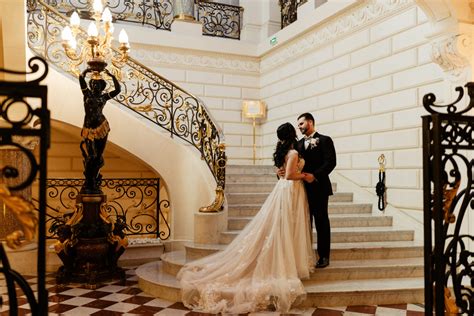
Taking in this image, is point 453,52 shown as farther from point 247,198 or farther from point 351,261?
point 247,198

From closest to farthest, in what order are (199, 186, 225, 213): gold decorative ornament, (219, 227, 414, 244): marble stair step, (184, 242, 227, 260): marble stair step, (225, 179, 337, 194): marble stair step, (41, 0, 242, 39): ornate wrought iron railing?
(184, 242, 227, 260): marble stair step < (219, 227, 414, 244): marble stair step < (199, 186, 225, 213): gold decorative ornament < (225, 179, 337, 194): marble stair step < (41, 0, 242, 39): ornate wrought iron railing

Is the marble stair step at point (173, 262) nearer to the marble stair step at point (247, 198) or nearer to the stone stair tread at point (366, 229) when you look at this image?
the stone stair tread at point (366, 229)

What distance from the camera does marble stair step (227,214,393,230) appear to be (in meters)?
6.11

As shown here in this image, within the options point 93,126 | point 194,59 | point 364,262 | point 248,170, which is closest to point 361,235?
point 364,262

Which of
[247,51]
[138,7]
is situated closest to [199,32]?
[247,51]

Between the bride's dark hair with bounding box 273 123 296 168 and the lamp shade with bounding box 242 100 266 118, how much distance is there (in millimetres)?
5626

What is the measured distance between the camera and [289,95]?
9438 millimetres

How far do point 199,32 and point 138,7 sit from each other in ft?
6.15

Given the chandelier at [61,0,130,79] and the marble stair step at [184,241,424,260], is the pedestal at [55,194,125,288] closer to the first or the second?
the marble stair step at [184,241,424,260]

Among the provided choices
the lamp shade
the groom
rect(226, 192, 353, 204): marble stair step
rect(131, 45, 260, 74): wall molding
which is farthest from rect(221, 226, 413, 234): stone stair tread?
rect(131, 45, 260, 74): wall molding

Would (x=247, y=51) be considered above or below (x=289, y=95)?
above

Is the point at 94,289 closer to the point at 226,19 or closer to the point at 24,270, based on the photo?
the point at 24,270

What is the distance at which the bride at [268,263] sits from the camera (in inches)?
165

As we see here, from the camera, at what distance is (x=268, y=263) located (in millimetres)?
4473
